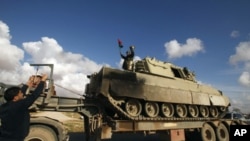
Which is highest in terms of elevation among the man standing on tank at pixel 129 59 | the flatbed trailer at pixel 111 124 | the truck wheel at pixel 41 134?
the man standing on tank at pixel 129 59

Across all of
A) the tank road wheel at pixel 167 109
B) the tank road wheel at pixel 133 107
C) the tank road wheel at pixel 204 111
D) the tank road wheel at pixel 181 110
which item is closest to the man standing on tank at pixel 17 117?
the tank road wheel at pixel 133 107

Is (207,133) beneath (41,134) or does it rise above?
above

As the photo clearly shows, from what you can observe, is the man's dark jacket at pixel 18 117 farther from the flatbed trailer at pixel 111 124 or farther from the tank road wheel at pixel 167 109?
the tank road wheel at pixel 167 109

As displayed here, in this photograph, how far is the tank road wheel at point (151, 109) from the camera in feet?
37.1

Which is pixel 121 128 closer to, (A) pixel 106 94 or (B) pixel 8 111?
(A) pixel 106 94

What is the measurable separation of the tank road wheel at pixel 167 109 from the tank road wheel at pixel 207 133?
8.63 ft

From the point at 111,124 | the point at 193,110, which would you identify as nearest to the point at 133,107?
the point at 111,124

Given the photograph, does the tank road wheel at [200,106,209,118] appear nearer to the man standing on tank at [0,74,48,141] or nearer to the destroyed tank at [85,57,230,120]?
the destroyed tank at [85,57,230,120]

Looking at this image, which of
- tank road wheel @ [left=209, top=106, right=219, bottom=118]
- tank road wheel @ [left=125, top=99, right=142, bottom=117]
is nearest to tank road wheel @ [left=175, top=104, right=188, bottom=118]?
tank road wheel @ [left=125, top=99, right=142, bottom=117]

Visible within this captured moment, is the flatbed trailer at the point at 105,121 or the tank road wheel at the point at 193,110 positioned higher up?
the tank road wheel at the point at 193,110

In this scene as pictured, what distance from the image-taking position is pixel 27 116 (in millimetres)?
4777

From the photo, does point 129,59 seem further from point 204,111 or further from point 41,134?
point 41,134

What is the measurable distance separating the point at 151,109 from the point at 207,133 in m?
4.66

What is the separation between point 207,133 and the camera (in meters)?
14.3
